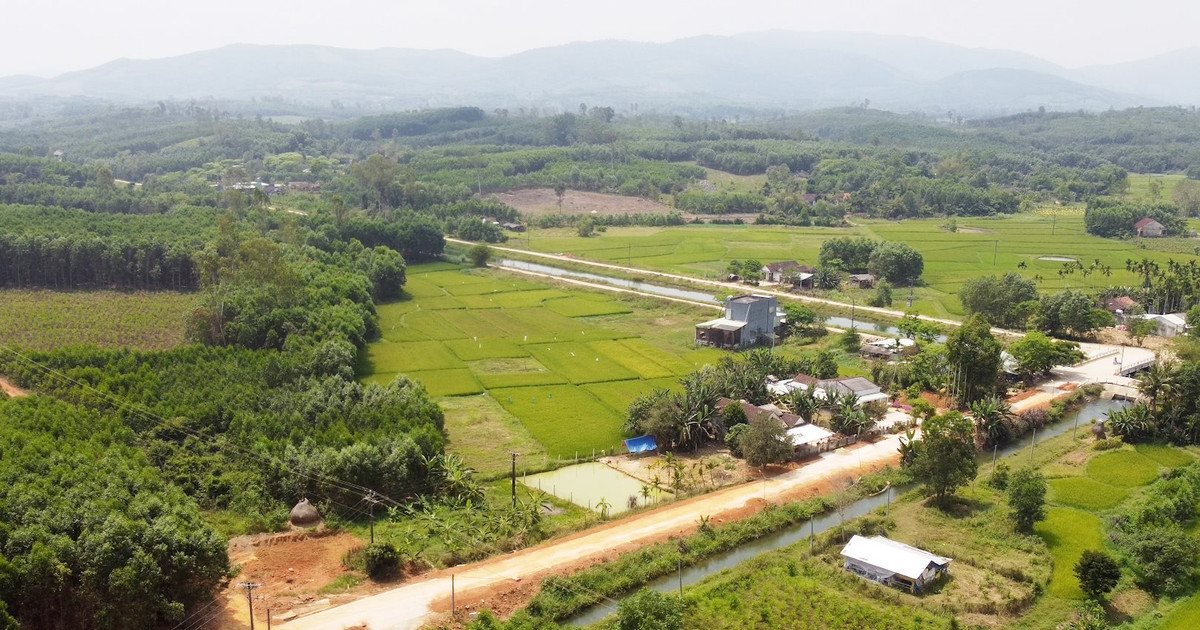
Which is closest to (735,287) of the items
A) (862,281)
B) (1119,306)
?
(862,281)

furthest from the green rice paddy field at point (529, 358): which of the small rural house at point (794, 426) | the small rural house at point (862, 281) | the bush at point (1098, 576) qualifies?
the bush at point (1098, 576)

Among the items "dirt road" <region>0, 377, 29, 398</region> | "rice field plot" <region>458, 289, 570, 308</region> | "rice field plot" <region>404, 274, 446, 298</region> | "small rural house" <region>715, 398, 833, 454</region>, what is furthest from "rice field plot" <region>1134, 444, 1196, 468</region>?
"dirt road" <region>0, 377, 29, 398</region>

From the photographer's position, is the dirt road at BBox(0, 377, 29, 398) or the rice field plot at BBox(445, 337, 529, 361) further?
the rice field plot at BBox(445, 337, 529, 361)

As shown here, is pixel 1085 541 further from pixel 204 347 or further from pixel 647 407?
pixel 204 347

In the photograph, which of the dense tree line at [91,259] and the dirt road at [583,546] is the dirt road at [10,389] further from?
A: the dense tree line at [91,259]

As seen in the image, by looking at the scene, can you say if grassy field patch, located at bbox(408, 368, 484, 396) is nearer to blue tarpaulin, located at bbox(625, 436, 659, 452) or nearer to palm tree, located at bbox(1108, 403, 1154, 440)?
blue tarpaulin, located at bbox(625, 436, 659, 452)
